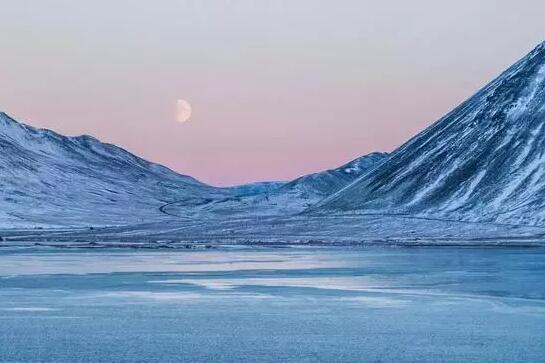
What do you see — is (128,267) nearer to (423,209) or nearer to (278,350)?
(278,350)

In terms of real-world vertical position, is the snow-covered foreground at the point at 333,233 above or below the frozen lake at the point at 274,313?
above

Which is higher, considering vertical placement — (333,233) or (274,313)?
(333,233)

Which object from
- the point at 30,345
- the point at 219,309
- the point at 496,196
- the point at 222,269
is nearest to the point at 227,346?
the point at 30,345

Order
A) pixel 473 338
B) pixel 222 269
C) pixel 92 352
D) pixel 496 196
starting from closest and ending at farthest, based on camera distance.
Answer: pixel 92 352
pixel 473 338
pixel 222 269
pixel 496 196

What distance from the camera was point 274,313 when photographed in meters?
39.5

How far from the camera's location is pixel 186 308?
136 feet

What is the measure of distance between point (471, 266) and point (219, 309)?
108 ft

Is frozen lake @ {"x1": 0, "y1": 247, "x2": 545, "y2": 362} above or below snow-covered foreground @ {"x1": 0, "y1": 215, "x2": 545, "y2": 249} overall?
below

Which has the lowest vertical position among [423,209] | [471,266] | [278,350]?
[278,350]

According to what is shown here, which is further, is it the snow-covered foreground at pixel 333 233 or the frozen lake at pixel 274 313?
the snow-covered foreground at pixel 333 233

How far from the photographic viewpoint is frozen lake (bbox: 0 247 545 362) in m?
30.4

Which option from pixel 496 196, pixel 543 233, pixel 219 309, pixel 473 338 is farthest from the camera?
pixel 496 196

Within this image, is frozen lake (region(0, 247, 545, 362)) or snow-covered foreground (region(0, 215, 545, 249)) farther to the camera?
snow-covered foreground (region(0, 215, 545, 249))

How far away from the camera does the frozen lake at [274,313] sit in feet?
99.6
